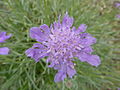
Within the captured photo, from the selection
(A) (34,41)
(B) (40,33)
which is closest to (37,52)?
(B) (40,33)

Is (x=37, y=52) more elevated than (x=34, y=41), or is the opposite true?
(x=34, y=41)

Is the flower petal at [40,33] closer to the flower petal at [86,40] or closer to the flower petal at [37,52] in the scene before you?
the flower petal at [37,52]

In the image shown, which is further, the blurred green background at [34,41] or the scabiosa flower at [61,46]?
the blurred green background at [34,41]

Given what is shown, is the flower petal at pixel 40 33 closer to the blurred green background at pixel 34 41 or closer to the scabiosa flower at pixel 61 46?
the scabiosa flower at pixel 61 46

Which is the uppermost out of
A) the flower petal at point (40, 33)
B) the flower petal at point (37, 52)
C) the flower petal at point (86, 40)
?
the flower petal at point (40, 33)

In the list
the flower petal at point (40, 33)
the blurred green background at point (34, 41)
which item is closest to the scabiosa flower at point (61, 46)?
the flower petal at point (40, 33)

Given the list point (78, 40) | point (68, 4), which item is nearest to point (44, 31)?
point (78, 40)

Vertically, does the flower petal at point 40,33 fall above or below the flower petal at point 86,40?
above

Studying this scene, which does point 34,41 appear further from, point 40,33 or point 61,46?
point 61,46

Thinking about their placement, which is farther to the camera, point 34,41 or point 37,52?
point 34,41
